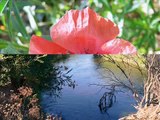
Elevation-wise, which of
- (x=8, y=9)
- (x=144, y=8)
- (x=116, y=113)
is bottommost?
(x=116, y=113)

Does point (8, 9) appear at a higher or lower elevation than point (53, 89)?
higher

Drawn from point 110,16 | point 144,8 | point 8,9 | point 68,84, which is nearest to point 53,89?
point 68,84

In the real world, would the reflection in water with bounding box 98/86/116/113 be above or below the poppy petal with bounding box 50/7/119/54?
below

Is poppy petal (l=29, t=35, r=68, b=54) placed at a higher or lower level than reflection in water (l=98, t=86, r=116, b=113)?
higher

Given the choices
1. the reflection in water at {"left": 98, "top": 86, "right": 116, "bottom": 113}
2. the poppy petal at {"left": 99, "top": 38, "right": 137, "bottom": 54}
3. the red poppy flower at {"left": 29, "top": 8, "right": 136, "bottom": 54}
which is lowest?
the reflection in water at {"left": 98, "top": 86, "right": 116, "bottom": 113}

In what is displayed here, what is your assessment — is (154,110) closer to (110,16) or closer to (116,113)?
(116,113)
